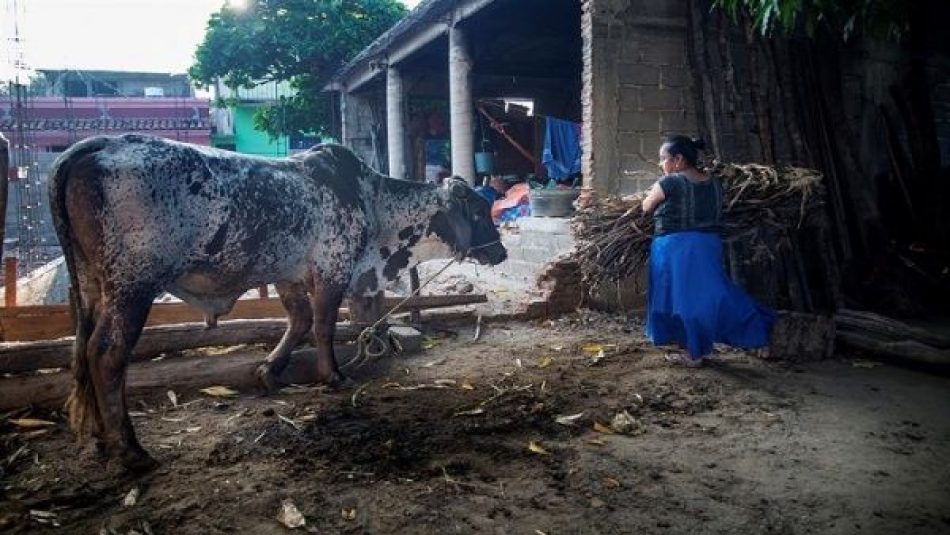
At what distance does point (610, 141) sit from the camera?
728 centimetres

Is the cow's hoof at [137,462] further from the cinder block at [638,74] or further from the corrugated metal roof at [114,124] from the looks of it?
the corrugated metal roof at [114,124]

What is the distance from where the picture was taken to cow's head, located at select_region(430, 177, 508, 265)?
18.8 feet

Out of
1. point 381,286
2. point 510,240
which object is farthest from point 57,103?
point 381,286

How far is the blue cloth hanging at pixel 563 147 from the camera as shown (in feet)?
45.6

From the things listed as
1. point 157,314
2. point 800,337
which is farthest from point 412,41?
point 800,337

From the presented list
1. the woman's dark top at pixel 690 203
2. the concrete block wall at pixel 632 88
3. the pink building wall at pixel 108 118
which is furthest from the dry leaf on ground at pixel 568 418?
the pink building wall at pixel 108 118

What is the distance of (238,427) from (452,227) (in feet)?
8.44

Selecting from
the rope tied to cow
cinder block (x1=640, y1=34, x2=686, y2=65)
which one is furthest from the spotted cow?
cinder block (x1=640, y1=34, x2=686, y2=65)

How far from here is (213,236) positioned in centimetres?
396

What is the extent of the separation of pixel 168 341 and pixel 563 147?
10485 millimetres

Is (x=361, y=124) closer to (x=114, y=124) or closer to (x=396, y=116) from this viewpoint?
(x=396, y=116)

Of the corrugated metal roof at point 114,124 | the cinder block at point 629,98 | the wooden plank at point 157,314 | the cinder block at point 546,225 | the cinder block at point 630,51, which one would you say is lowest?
the wooden plank at point 157,314

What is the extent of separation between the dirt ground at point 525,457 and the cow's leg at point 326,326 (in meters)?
0.17

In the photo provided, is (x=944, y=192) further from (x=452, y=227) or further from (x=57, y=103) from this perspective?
(x=57, y=103)
